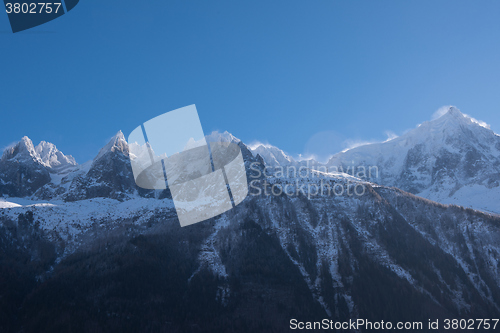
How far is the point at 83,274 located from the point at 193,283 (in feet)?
165

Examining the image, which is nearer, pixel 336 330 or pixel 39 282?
pixel 336 330

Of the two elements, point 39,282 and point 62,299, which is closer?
point 62,299

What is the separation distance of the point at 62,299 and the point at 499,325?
624 feet

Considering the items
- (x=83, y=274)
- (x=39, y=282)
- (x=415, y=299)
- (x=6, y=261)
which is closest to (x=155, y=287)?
(x=83, y=274)

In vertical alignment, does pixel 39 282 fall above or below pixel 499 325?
above

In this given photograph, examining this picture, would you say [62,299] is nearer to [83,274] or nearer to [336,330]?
[83,274]

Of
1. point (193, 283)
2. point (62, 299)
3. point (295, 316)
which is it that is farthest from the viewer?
point (193, 283)

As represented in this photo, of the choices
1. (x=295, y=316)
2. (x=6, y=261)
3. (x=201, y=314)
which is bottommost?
(x=295, y=316)

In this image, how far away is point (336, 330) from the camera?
6693 inches

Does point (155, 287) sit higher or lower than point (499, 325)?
higher

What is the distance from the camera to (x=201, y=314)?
554 ft

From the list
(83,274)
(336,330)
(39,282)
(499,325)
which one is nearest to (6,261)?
(39,282)

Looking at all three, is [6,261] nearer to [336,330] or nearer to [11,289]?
[11,289]

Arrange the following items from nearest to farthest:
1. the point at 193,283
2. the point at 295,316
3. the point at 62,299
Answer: the point at 62,299, the point at 295,316, the point at 193,283
